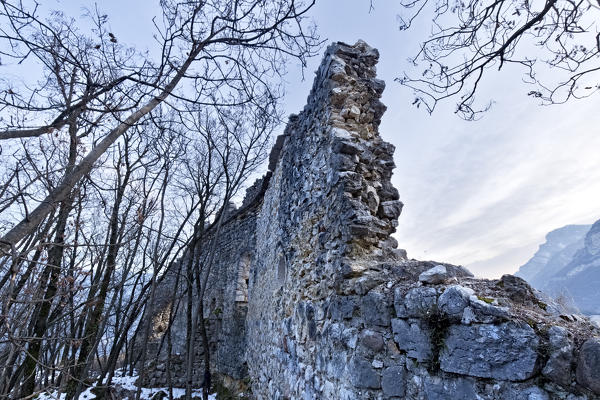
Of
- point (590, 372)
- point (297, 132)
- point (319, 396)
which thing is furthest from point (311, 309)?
point (297, 132)

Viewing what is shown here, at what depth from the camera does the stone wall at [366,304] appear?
1542 mm

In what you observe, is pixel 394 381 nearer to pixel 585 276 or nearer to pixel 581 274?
pixel 585 276

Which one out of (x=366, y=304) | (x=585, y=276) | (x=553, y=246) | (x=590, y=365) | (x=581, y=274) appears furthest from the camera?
(x=553, y=246)

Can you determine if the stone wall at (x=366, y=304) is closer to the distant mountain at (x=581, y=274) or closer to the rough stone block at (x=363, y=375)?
the rough stone block at (x=363, y=375)

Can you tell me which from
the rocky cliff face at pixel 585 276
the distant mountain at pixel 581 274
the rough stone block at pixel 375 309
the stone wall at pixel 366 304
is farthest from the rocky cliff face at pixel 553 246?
the rough stone block at pixel 375 309

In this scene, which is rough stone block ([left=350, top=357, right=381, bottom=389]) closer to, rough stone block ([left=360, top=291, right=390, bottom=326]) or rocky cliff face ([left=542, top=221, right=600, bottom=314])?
rough stone block ([left=360, top=291, right=390, bottom=326])

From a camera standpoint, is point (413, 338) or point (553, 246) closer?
point (413, 338)

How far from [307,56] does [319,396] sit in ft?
10.3

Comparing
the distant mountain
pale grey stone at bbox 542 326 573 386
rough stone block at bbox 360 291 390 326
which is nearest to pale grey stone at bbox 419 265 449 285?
rough stone block at bbox 360 291 390 326

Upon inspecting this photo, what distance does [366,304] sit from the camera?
242cm

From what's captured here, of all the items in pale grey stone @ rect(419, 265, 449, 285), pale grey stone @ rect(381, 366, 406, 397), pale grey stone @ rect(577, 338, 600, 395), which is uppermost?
pale grey stone @ rect(419, 265, 449, 285)

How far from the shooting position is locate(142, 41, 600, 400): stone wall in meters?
1.54

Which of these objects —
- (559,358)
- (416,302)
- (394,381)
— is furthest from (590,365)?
(394,381)

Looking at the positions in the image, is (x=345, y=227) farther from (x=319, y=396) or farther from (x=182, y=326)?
(x=182, y=326)
